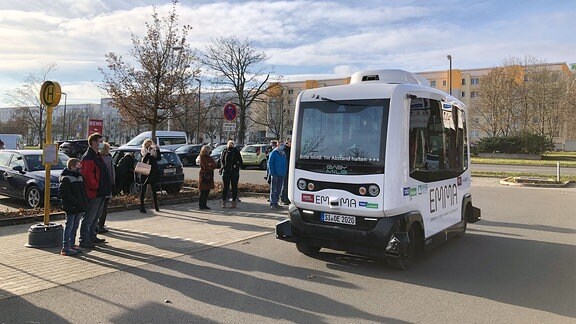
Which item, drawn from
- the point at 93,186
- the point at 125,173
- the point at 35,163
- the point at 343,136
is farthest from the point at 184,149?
the point at 343,136

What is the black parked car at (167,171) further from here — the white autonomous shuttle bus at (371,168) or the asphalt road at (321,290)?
the white autonomous shuttle bus at (371,168)

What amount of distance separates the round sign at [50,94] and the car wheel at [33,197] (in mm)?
4414

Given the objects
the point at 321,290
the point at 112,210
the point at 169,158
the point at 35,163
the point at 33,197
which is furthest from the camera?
the point at 169,158

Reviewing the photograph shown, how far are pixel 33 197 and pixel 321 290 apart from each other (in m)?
8.83

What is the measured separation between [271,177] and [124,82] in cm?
615

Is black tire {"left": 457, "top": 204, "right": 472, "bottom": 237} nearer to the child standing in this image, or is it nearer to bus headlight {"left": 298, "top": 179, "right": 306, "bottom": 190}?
bus headlight {"left": 298, "top": 179, "right": 306, "bottom": 190}

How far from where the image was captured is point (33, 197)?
11.2m

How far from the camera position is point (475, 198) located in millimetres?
15273

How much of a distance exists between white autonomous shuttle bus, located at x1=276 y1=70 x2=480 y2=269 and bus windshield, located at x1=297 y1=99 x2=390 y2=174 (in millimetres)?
14

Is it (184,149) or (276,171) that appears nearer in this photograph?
(276,171)

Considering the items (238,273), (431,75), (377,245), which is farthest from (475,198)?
(431,75)

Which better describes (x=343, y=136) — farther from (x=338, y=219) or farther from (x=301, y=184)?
(x=338, y=219)

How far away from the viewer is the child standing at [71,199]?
6.77 m

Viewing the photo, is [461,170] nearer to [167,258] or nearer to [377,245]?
[377,245]
